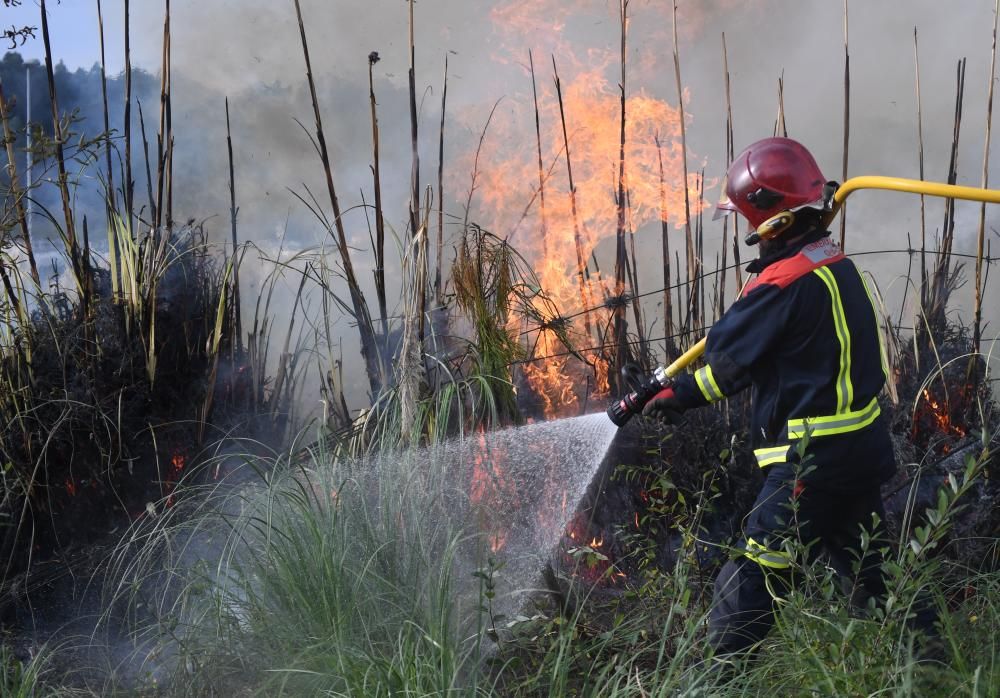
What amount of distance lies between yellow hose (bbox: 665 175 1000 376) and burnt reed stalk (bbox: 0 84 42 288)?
119 inches

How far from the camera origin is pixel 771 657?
8.05 ft

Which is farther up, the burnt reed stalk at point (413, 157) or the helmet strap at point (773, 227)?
the burnt reed stalk at point (413, 157)

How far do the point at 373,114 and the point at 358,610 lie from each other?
8.78 feet

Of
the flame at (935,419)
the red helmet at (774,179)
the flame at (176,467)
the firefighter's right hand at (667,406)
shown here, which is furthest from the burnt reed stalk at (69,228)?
the flame at (935,419)

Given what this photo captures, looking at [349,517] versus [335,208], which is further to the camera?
[335,208]

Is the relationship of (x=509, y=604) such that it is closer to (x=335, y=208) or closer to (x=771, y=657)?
(x=771, y=657)

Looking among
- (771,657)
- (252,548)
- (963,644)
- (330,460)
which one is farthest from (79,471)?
(963,644)

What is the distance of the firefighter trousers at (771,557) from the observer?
9.01 feet

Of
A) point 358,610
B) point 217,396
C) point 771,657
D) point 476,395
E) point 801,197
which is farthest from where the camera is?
point 217,396

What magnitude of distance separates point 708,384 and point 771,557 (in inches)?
22.5

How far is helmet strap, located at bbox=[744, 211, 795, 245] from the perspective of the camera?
2.91 meters

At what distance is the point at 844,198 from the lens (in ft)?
9.37

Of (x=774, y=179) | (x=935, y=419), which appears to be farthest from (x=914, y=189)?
(x=935, y=419)

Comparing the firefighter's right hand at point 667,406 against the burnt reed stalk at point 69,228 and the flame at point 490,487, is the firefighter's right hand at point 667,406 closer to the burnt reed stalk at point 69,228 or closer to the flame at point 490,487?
the flame at point 490,487
